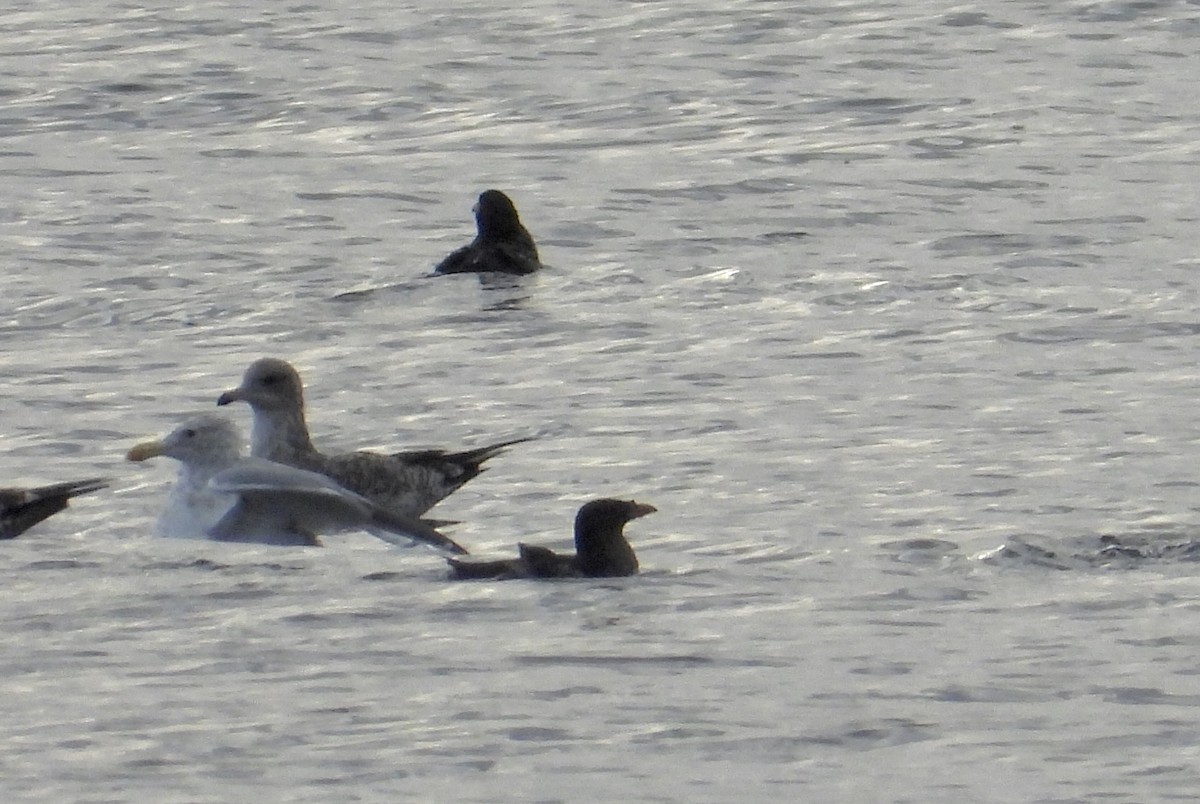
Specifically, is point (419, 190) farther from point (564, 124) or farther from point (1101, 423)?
point (1101, 423)

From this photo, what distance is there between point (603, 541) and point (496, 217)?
27.8 ft

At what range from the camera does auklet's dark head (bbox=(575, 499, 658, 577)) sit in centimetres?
1137

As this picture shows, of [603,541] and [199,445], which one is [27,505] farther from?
[603,541]

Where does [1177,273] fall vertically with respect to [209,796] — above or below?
below

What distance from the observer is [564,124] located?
24.9 m

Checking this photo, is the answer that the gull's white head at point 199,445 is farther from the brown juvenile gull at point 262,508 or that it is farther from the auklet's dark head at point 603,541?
the auklet's dark head at point 603,541

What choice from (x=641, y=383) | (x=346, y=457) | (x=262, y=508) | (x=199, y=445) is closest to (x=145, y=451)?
(x=199, y=445)

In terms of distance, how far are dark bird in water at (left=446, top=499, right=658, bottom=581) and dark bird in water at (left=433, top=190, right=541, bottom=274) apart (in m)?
7.50

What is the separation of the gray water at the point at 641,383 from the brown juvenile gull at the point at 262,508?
0.15 m

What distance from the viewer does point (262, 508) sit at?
510 inches

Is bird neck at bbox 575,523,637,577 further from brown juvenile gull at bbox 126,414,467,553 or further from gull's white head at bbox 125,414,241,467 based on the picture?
gull's white head at bbox 125,414,241,467

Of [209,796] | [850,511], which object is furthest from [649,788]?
[850,511]

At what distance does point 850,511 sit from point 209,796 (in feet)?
14.5

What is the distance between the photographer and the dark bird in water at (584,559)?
446 inches
